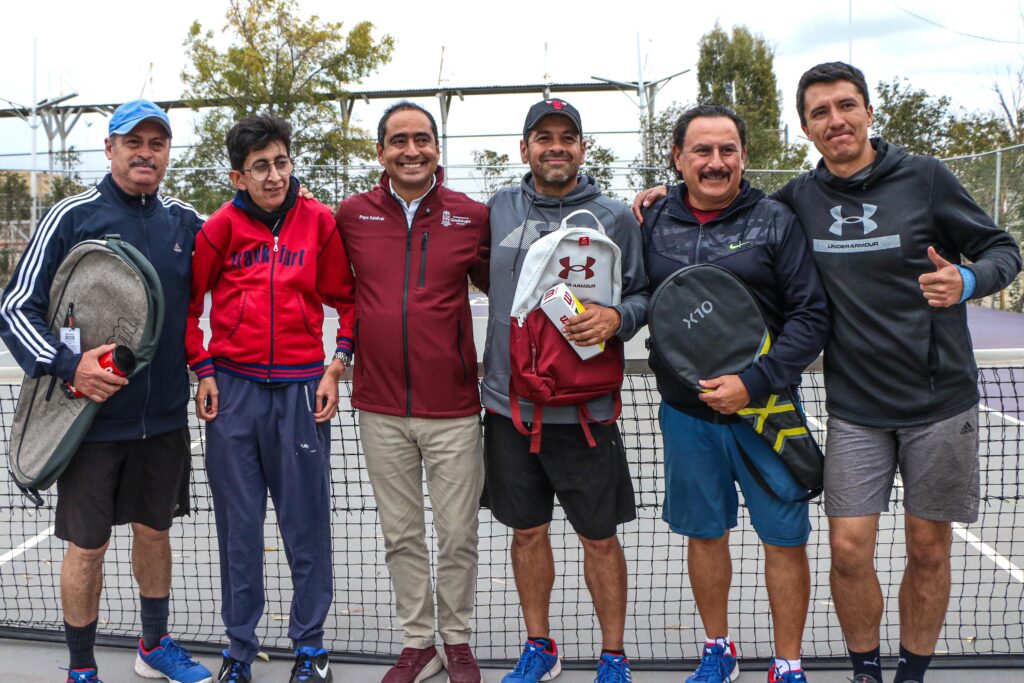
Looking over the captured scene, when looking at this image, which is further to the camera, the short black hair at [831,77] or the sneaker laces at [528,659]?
the sneaker laces at [528,659]

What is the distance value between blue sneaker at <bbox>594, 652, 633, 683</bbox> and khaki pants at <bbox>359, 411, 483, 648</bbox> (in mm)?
559

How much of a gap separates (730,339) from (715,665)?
Result: 50.3 inches

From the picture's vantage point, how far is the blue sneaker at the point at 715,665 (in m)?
3.46

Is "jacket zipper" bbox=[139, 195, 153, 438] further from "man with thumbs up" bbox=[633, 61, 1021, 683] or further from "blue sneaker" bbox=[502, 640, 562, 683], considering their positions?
"man with thumbs up" bbox=[633, 61, 1021, 683]

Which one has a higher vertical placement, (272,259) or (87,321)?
(272,259)

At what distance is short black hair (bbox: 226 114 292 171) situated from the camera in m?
3.51

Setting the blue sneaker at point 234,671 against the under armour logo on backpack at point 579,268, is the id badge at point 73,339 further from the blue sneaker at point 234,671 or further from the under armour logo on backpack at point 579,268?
the under armour logo on backpack at point 579,268

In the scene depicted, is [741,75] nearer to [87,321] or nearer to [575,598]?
[575,598]

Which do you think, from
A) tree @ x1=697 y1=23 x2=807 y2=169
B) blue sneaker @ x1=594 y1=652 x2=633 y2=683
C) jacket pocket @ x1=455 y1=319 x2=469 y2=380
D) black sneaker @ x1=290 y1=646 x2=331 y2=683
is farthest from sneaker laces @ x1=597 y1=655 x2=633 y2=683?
tree @ x1=697 y1=23 x2=807 y2=169

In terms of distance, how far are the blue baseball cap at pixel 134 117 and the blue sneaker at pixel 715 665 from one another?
3015 millimetres

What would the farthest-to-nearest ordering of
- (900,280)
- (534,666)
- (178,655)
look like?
(178,655) < (534,666) < (900,280)

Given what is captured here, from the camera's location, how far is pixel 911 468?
10.6 feet

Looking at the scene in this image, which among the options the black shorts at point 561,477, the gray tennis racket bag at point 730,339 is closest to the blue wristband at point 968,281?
the gray tennis racket bag at point 730,339

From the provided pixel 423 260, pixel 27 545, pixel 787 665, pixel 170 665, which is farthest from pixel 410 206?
pixel 27 545
